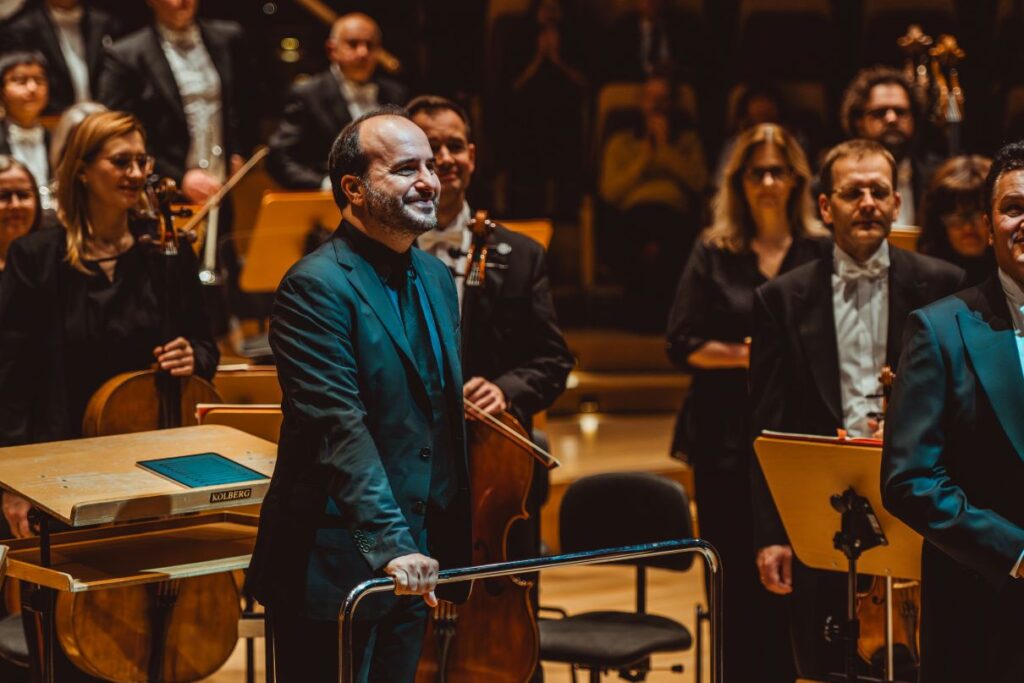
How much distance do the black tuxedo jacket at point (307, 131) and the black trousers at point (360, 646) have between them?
3303 mm

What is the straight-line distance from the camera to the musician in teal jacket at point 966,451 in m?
2.47

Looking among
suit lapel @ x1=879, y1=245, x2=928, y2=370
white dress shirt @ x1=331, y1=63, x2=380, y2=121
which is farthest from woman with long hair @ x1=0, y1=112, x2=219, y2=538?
white dress shirt @ x1=331, y1=63, x2=380, y2=121

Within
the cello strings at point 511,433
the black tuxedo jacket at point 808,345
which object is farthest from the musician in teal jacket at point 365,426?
the black tuxedo jacket at point 808,345

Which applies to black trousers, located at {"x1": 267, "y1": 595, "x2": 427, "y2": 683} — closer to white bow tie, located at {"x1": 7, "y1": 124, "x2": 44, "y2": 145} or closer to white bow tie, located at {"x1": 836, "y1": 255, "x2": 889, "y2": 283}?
white bow tie, located at {"x1": 836, "y1": 255, "x2": 889, "y2": 283}

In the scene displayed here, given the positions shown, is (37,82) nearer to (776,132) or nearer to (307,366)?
(776,132)

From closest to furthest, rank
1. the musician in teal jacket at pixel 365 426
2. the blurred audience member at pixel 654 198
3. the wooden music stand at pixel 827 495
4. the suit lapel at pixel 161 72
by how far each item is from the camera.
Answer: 1. the musician in teal jacket at pixel 365 426
2. the wooden music stand at pixel 827 495
3. the suit lapel at pixel 161 72
4. the blurred audience member at pixel 654 198

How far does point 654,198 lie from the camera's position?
689 centimetres

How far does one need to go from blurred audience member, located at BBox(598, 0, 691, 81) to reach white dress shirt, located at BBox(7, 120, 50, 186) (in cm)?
291

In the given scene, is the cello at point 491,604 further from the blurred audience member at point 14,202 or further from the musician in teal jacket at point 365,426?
the blurred audience member at point 14,202

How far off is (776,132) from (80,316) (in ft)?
6.01

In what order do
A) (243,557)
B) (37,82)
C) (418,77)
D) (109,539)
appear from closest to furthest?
(243,557)
(109,539)
(37,82)
(418,77)

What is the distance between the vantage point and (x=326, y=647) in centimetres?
258

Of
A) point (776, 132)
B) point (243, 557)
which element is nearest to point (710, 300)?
point (776, 132)

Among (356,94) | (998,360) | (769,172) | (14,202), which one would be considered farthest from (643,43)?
(998,360)
